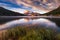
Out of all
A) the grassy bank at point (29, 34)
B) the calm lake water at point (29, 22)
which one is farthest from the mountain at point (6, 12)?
the grassy bank at point (29, 34)

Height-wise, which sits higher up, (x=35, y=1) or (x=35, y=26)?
(x=35, y=1)

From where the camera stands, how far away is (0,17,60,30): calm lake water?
2537mm

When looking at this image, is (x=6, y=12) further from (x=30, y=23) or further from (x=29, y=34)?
(x=29, y=34)

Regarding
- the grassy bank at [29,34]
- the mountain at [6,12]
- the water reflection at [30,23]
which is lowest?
the grassy bank at [29,34]

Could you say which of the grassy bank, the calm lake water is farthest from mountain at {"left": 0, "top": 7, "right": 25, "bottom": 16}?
the grassy bank

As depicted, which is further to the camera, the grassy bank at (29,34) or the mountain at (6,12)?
the mountain at (6,12)

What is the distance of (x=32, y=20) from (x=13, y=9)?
418 mm

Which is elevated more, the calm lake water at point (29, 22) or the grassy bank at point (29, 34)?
the calm lake water at point (29, 22)

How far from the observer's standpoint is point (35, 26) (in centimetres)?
253

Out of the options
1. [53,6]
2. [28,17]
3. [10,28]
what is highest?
[53,6]

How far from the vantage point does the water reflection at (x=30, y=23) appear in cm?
254

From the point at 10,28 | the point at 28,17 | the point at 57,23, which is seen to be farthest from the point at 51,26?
the point at 10,28

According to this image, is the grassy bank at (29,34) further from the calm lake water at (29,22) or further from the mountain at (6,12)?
the mountain at (6,12)

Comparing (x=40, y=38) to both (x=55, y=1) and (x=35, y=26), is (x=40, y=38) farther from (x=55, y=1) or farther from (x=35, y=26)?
(x=55, y=1)
